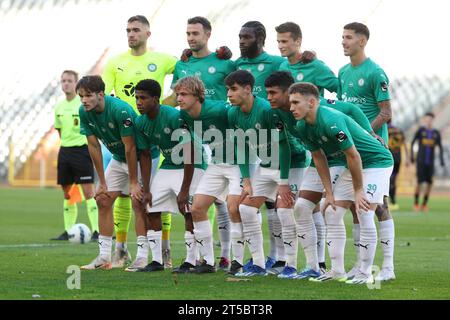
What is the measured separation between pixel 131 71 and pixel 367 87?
287 centimetres

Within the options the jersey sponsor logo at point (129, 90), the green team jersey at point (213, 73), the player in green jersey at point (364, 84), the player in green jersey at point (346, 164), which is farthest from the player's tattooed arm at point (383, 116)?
the jersey sponsor logo at point (129, 90)

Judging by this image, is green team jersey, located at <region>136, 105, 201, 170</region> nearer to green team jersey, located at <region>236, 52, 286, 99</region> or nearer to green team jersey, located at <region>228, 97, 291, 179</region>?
green team jersey, located at <region>228, 97, 291, 179</region>

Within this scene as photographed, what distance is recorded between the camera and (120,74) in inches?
492

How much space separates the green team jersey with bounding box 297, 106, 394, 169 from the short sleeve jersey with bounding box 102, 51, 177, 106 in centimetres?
279

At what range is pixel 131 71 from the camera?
12.4m

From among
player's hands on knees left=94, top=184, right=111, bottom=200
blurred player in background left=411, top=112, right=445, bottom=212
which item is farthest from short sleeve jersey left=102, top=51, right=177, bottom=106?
blurred player in background left=411, top=112, right=445, bottom=212

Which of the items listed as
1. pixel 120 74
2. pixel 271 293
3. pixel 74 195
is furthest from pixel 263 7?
pixel 271 293

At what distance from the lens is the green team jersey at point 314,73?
1118 centimetres

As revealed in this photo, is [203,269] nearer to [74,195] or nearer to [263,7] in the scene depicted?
[74,195]

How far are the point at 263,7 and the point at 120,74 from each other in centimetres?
4446

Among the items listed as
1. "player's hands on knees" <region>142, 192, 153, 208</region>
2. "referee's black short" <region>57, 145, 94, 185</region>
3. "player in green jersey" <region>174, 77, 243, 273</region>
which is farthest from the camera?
"referee's black short" <region>57, 145, 94, 185</region>

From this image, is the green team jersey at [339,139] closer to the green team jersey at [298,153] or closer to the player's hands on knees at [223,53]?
the green team jersey at [298,153]

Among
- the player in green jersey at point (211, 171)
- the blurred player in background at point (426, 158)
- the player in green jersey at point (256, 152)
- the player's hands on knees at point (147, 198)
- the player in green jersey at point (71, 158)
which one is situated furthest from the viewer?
the blurred player in background at point (426, 158)

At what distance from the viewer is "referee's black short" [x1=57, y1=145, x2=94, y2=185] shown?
16.7 m
